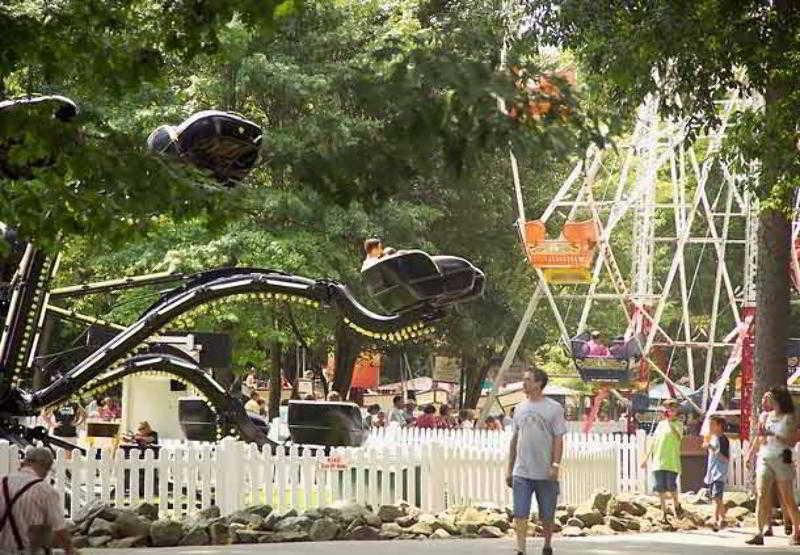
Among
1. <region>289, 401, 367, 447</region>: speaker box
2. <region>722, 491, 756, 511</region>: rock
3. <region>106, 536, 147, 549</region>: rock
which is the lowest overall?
<region>106, 536, 147, 549</region>: rock

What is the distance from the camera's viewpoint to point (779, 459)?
17500mm

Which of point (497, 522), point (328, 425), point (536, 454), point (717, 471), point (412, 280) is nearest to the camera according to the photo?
point (536, 454)

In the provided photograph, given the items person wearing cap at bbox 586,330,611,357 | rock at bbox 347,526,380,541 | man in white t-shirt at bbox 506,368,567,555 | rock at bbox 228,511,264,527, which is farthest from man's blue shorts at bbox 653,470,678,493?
person wearing cap at bbox 586,330,611,357

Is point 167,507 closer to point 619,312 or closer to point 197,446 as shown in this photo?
point 197,446

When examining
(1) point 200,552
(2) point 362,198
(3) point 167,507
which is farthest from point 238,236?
(2) point 362,198

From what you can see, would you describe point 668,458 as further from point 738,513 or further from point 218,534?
Answer: point 218,534

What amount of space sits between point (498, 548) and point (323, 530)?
1.84 metres

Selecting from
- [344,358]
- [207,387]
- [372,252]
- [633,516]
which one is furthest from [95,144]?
[344,358]

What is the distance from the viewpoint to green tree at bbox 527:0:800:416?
58.9ft

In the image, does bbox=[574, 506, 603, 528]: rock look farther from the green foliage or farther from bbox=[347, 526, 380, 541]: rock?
the green foliage

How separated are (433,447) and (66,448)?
3926 millimetres

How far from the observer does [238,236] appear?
116 feet

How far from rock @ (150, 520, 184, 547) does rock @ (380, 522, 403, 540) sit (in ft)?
7.54

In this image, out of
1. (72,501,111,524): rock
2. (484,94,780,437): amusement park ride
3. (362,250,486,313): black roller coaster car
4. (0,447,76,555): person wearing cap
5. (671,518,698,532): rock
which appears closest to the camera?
(0,447,76,555): person wearing cap
